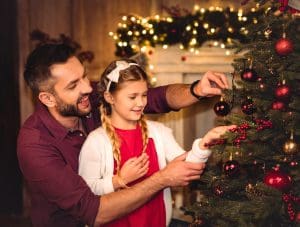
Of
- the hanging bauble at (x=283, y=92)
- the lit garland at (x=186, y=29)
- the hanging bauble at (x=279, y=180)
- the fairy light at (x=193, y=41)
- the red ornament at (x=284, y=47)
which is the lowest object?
the hanging bauble at (x=279, y=180)

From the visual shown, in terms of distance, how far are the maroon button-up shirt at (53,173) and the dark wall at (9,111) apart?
1981mm

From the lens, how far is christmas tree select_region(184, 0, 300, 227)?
172 centimetres

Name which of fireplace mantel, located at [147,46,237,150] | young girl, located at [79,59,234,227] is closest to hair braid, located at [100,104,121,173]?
young girl, located at [79,59,234,227]

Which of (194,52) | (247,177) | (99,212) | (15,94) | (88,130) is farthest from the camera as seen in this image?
(15,94)

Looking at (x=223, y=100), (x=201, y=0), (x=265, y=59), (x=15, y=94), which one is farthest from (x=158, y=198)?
(x=15, y=94)

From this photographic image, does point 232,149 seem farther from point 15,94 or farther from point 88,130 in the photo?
point 15,94

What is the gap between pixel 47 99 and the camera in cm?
246

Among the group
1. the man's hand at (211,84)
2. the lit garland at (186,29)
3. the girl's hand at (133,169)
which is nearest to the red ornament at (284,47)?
the man's hand at (211,84)

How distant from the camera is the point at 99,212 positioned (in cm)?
220

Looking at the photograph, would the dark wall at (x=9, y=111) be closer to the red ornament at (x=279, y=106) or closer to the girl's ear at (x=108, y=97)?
the girl's ear at (x=108, y=97)

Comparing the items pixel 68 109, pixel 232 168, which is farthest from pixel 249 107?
pixel 68 109

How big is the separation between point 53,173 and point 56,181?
0.04 m

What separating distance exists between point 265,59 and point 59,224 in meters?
1.30

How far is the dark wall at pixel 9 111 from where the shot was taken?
4.30 metres
